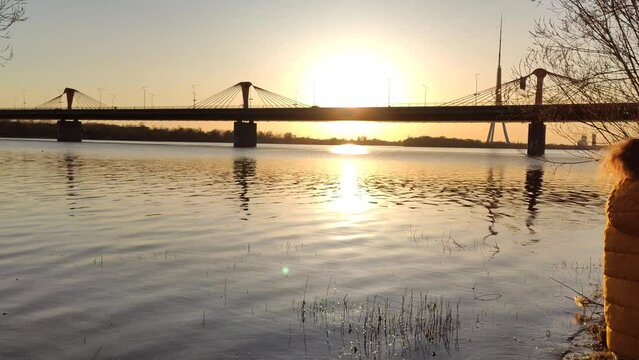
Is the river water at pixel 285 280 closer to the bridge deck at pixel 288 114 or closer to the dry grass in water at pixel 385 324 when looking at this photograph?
the dry grass in water at pixel 385 324

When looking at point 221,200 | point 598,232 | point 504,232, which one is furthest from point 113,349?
point 221,200

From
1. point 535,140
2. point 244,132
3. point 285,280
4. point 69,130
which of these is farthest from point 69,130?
point 285,280

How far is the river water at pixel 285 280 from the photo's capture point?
7598 mm

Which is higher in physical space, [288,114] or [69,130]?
[288,114]

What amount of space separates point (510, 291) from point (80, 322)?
7886 millimetres

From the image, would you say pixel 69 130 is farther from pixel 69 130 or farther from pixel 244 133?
pixel 244 133

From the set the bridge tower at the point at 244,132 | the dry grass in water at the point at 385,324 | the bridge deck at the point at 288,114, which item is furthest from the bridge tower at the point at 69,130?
the dry grass in water at the point at 385,324

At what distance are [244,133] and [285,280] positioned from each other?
129455 mm

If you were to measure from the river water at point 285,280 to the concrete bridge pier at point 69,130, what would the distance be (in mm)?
153721

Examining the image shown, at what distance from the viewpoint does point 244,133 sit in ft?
454

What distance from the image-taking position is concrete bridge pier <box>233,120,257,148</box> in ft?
452

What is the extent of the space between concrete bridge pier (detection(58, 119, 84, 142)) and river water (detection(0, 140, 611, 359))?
15372 centimetres

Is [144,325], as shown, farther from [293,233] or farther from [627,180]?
[293,233]

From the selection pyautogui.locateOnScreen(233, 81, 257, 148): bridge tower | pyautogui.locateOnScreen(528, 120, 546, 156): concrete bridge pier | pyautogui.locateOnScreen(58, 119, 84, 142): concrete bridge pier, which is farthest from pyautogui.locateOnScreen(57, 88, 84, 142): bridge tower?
pyautogui.locateOnScreen(528, 120, 546, 156): concrete bridge pier
